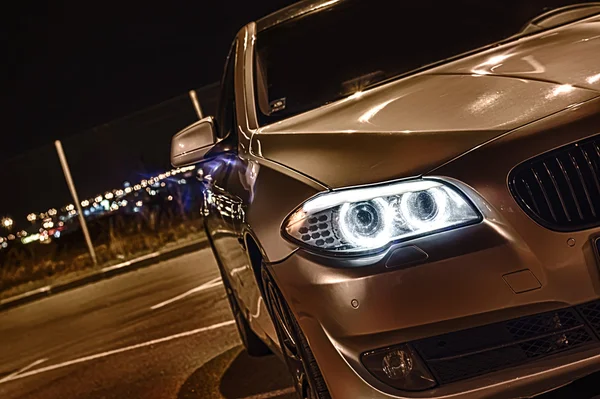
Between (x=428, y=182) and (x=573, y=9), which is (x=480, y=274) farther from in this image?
(x=573, y=9)

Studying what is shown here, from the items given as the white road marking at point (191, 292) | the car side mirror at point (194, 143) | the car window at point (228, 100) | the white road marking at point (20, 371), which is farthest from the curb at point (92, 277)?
the car side mirror at point (194, 143)

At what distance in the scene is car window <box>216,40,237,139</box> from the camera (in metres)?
4.59

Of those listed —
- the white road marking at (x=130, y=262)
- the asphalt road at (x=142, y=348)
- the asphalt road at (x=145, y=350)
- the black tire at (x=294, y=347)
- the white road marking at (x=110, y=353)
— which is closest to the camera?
the black tire at (x=294, y=347)

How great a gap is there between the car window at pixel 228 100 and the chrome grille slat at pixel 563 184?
1859mm

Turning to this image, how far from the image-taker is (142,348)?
7387 millimetres

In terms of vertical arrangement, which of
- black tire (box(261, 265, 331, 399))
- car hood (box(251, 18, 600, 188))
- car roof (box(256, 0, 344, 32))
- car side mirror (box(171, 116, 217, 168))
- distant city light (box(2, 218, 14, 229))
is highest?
car roof (box(256, 0, 344, 32))

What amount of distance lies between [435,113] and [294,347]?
927 millimetres

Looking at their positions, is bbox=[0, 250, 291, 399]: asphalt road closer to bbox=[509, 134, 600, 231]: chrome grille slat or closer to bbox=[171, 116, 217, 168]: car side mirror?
bbox=[171, 116, 217, 168]: car side mirror

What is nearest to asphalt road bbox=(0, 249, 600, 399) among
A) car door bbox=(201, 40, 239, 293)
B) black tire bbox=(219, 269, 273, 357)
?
black tire bbox=(219, 269, 273, 357)

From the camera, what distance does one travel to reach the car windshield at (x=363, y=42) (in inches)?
169

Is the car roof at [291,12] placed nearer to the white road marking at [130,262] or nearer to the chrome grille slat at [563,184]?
the chrome grille slat at [563,184]

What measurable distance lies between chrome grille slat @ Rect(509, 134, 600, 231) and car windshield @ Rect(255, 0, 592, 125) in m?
1.47

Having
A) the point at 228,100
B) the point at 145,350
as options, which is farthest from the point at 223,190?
the point at 145,350

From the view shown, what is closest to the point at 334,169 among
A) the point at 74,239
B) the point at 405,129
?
the point at 405,129
